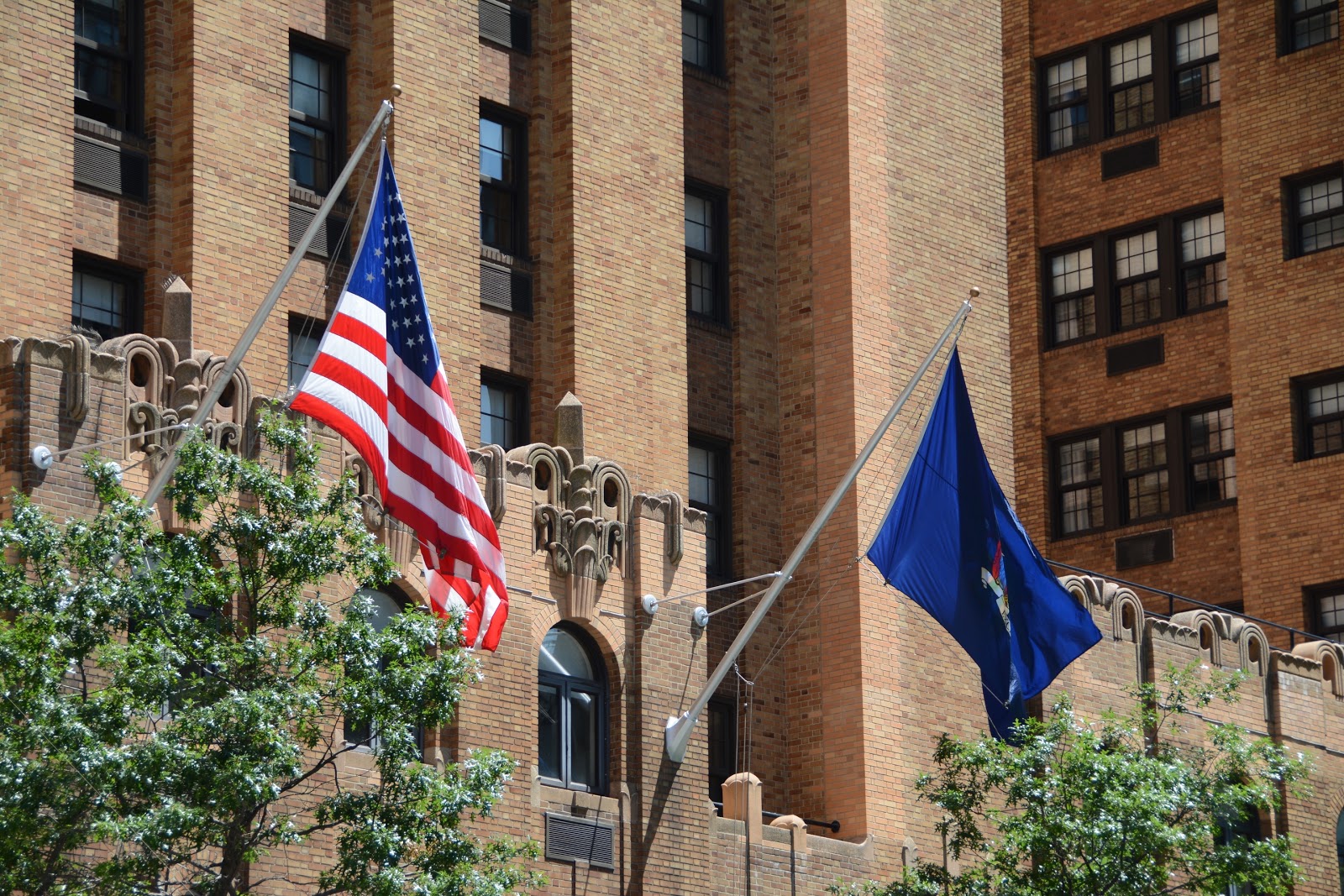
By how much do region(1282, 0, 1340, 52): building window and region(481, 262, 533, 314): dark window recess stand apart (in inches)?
954

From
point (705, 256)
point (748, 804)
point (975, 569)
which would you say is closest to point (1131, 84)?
point (705, 256)

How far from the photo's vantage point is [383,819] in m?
23.1

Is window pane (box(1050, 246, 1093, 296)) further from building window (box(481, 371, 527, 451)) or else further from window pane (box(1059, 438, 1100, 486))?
building window (box(481, 371, 527, 451))

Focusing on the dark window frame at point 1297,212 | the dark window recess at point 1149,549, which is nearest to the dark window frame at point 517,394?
the dark window recess at point 1149,549

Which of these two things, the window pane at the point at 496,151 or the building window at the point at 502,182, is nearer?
the building window at the point at 502,182

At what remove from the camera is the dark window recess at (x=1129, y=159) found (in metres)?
55.9

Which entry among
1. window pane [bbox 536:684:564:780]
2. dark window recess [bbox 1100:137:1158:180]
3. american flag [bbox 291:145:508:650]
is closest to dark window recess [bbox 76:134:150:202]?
american flag [bbox 291:145:508:650]

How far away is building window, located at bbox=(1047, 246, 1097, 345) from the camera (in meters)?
56.3

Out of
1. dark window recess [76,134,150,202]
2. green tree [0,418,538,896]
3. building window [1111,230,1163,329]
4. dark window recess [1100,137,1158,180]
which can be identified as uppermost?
dark window recess [1100,137,1158,180]

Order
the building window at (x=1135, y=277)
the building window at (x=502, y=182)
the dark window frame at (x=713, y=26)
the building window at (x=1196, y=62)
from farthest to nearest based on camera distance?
the building window at (x=1196, y=62)
the building window at (x=1135, y=277)
the dark window frame at (x=713, y=26)
the building window at (x=502, y=182)

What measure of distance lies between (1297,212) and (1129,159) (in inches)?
171

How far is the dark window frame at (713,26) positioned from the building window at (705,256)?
7.21 feet

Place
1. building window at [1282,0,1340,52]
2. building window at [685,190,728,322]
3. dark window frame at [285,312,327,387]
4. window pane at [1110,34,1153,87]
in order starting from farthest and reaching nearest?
window pane at [1110,34,1153,87], building window at [1282,0,1340,52], building window at [685,190,728,322], dark window frame at [285,312,327,387]

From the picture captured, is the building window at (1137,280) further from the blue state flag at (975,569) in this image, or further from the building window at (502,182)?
the blue state flag at (975,569)
